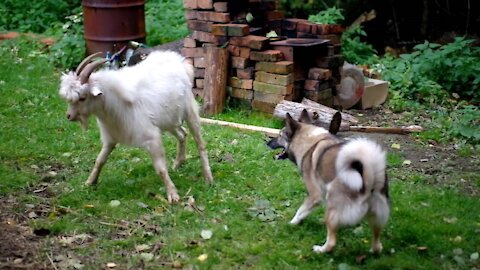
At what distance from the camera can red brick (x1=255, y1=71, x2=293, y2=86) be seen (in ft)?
27.6

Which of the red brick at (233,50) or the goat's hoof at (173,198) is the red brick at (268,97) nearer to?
the red brick at (233,50)

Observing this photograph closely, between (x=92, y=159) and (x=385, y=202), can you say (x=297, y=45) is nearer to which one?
(x=92, y=159)

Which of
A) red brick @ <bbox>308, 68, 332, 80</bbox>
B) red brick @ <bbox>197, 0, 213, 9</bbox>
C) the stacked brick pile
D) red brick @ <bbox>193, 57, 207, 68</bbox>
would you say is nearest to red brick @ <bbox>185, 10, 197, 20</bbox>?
the stacked brick pile

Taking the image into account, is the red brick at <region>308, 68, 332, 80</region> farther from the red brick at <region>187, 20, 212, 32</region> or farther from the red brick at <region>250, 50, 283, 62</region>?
the red brick at <region>187, 20, 212, 32</region>

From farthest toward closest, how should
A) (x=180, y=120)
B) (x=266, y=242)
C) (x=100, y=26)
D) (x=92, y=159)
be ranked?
(x=100, y=26), (x=92, y=159), (x=180, y=120), (x=266, y=242)

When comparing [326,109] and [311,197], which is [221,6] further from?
[311,197]

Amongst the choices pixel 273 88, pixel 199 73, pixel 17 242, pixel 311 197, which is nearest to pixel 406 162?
pixel 273 88

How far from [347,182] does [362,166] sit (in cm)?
16

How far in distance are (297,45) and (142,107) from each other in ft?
9.97

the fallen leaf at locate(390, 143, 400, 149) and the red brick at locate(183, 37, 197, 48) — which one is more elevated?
the red brick at locate(183, 37, 197, 48)

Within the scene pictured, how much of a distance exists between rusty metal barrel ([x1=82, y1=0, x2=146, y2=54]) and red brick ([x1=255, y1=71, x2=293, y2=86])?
2.77 m

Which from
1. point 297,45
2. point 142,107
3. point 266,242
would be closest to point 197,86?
point 297,45

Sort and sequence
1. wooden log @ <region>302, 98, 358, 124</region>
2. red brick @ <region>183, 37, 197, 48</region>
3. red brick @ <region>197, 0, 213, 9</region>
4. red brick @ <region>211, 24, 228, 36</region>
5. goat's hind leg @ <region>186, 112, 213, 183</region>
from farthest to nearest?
red brick @ <region>183, 37, 197, 48</region>
red brick @ <region>197, 0, 213, 9</region>
red brick @ <region>211, 24, 228, 36</region>
wooden log @ <region>302, 98, 358, 124</region>
goat's hind leg @ <region>186, 112, 213, 183</region>

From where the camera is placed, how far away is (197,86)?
30.0 ft
